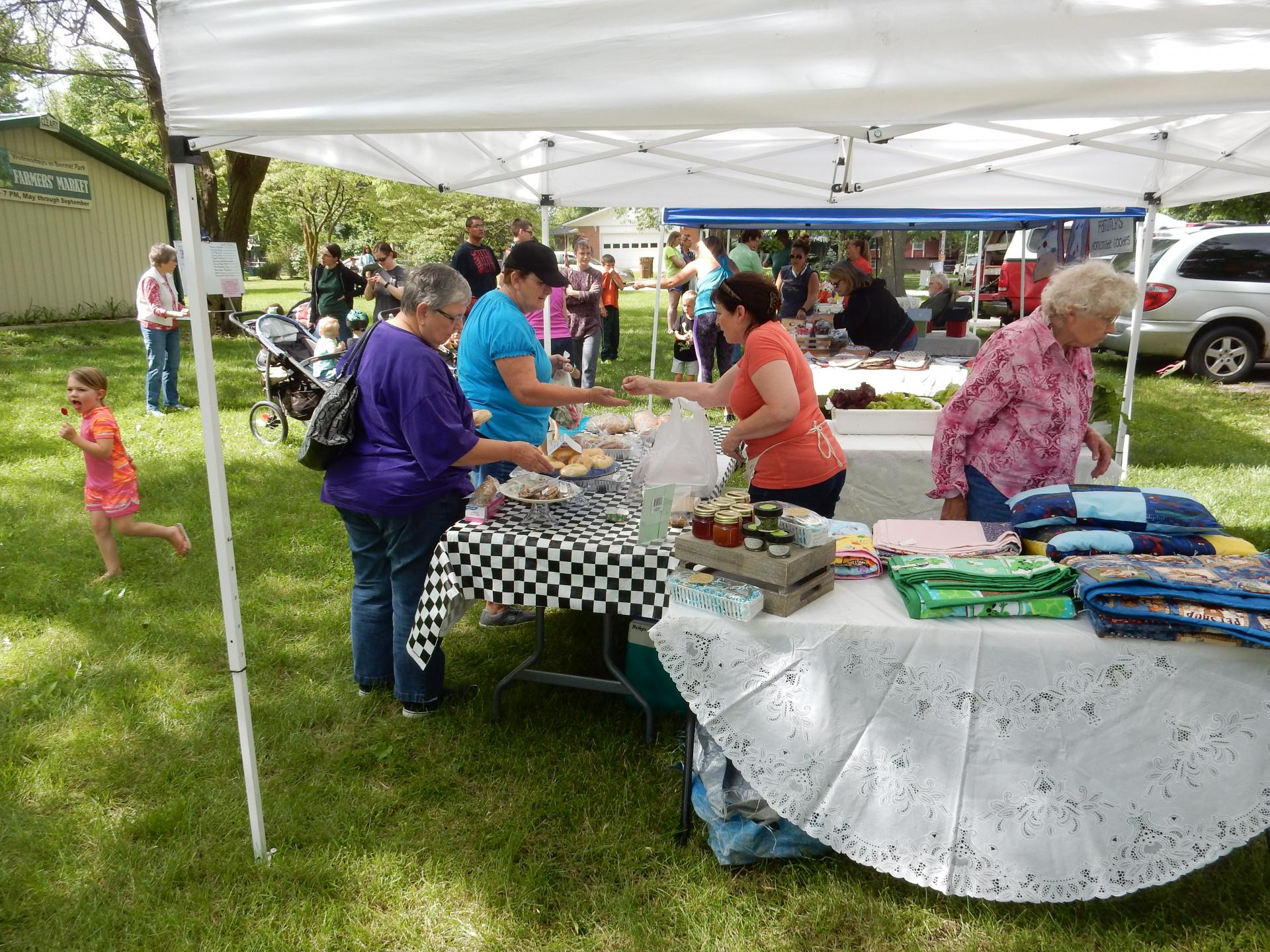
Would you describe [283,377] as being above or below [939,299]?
below

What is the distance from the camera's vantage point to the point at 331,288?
1096cm

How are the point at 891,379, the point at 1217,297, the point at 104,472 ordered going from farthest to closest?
the point at 1217,297, the point at 891,379, the point at 104,472

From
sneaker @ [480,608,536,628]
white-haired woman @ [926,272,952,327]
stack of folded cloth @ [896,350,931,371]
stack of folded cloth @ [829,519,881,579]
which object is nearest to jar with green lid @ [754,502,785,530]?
stack of folded cloth @ [829,519,881,579]

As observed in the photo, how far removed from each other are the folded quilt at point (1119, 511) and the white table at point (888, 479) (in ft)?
6.59

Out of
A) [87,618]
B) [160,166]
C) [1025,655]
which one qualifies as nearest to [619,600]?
[1025,655]

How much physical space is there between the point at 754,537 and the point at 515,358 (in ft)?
4.94

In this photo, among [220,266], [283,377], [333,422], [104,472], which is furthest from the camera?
[283,377]

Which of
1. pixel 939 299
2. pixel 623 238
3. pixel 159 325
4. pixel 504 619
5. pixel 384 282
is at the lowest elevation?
pixel 504 619

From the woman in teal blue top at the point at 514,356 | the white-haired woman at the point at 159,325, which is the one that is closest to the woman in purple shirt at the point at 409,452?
the woman in teal blue top at the point at 514,356

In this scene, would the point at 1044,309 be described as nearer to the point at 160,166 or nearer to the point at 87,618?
the point at 87,618

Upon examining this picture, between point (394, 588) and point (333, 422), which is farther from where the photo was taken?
point (394, 588)

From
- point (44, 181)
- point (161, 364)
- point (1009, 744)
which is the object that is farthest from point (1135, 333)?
point (44, 181)

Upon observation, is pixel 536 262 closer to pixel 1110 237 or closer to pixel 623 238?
pixel 1110 237

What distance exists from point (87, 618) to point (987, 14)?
14.5 ft
